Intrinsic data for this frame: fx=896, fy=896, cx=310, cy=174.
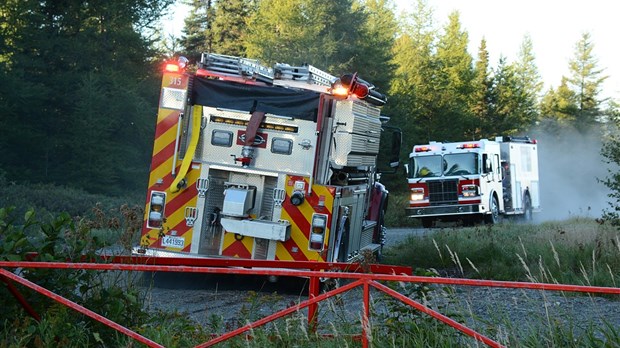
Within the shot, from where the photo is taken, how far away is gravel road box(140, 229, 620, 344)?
23.3ft

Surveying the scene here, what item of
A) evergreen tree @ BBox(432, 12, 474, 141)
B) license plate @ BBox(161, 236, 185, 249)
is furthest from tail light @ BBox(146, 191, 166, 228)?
evergreen tree @ BBox(432, 12, 474, 141)

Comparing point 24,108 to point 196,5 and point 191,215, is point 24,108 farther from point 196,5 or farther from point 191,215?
point 196,5

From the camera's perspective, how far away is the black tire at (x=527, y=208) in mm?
34741

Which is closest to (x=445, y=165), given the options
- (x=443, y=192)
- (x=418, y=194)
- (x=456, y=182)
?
(x=456, y=182)

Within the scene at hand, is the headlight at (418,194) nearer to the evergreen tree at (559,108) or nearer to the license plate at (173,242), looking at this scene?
the license plate at (173,242)

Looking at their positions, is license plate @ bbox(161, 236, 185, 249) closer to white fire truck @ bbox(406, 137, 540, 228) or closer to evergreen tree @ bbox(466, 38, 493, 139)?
white fire truck @ bbox(406, 137, 540, 228)

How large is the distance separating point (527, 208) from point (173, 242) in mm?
25673

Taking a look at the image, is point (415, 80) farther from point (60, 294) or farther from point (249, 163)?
point (60, 294)

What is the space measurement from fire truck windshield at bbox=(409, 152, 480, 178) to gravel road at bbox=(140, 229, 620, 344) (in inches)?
683

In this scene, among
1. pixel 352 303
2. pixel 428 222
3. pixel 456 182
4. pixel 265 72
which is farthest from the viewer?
pixel 428 222

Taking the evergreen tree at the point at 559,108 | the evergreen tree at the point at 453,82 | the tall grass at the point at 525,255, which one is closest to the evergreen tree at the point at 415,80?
the evergreen tree at the point at 453,82

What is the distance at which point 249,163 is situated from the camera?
1158 cm

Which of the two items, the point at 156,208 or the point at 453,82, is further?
the point at 453,82

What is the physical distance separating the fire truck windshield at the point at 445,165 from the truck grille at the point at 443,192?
280 mm
